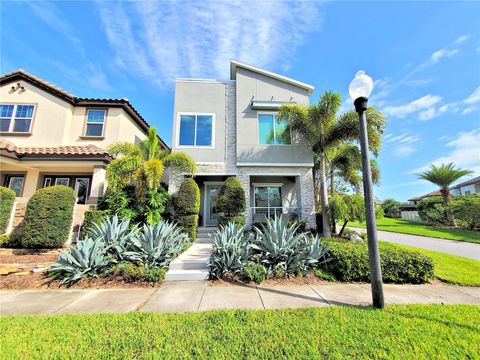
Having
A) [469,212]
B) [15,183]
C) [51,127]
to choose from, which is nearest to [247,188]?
[51,127]

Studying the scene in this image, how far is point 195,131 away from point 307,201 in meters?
7.72

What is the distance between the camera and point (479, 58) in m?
7.39

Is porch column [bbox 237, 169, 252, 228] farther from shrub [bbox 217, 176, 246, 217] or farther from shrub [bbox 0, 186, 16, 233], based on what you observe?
shrub [bbox 0, 186, 16, 233]

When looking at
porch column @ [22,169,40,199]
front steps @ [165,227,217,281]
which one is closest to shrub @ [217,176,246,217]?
front steps @ [165,227,217,281]

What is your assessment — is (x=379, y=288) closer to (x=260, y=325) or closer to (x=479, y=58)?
(x=260, y=325)

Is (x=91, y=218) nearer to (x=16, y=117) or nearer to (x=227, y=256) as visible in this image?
(x=227, y=256)

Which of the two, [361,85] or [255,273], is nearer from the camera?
[361,85]

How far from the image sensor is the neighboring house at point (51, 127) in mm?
11094

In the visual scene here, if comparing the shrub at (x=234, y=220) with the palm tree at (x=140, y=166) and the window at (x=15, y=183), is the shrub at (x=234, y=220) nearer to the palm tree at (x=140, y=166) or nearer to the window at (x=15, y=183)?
the palm tree at (x=140, y=166)

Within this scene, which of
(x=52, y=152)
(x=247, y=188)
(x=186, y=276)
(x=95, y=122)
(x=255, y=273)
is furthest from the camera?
(x=95, y=122)

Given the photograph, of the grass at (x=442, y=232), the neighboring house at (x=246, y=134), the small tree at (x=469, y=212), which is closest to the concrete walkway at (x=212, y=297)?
the grass at (x=442, y=232)

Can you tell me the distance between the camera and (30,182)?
11094 millimetres

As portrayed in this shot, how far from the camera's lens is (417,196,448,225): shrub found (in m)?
17.8

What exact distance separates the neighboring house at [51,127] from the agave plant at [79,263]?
6569mm
